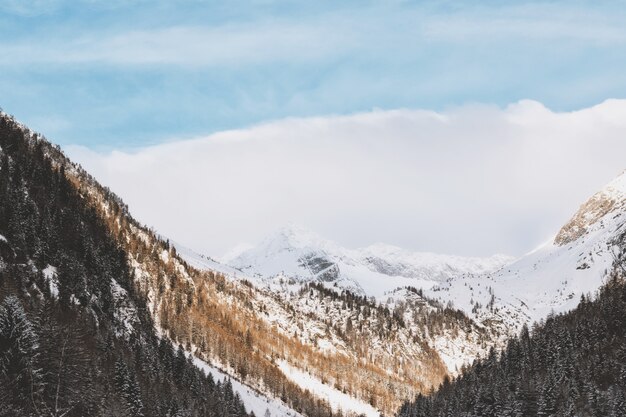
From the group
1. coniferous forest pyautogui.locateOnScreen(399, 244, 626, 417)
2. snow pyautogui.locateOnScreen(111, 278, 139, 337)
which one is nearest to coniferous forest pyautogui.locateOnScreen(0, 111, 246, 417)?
snow pyautogui.locateOnScreen(111, 278, 139, 337)

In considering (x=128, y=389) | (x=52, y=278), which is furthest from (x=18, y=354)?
(x=52, y=278)

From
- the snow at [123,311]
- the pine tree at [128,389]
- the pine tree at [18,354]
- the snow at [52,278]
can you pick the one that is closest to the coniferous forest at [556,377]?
the pine tree at [128,389]

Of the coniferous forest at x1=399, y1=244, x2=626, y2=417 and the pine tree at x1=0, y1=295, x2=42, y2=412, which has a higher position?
the coniferous forest at x1=399, y1=244, x2=626, y2=417

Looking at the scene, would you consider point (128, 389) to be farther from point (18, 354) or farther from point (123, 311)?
point (123, 311)

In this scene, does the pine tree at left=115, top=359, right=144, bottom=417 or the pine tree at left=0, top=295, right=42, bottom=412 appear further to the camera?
the pine tree at left=115, top=359, right=144, bottom=417

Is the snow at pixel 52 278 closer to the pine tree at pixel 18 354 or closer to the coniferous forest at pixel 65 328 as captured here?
the coniferous forest at pixel 65 328

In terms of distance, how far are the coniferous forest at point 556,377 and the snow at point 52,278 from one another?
89.4 metres

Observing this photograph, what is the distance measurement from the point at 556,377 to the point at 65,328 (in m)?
107

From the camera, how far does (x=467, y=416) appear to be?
465ft

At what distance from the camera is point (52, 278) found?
134 metres

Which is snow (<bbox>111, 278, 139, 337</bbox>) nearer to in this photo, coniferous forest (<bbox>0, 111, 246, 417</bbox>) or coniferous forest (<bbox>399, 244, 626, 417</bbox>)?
coniferous forest (<bbox>0, 111, 246, 417</bbox>)

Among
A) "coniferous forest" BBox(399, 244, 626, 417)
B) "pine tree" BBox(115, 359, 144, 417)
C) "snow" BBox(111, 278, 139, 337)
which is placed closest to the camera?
"pine tree" BBox(115, 359, 144, 417)

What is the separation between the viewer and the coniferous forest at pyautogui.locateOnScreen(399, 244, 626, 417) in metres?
129

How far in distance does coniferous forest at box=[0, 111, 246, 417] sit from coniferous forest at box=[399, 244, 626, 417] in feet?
193
